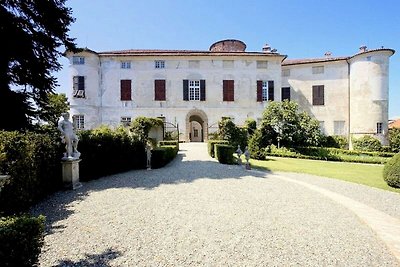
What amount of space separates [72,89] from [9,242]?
23952mm

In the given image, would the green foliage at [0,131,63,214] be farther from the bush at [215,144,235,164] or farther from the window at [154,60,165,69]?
the window at [154,60,165,69]

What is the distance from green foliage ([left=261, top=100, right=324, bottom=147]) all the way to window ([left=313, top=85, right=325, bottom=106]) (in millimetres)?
6770

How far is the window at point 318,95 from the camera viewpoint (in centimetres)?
2616

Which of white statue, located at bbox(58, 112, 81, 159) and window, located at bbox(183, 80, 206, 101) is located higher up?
window, located at bbox(183, 80, 206, 101)

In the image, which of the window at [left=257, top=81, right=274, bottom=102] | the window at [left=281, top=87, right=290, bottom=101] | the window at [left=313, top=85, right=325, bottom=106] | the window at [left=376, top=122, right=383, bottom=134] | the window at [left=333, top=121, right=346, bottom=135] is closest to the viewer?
the window at [left=376, top=122, right=383, bottom=134]

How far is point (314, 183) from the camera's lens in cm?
874

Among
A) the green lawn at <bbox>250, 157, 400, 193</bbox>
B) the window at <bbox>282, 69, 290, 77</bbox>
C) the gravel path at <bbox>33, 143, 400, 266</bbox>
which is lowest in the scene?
the green lawn at <bbox>250, 157, 400, 193</bbox>

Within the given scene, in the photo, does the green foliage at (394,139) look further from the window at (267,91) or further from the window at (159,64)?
the window at (159,64)

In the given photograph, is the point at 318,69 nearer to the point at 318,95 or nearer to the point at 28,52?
the point at 318,95

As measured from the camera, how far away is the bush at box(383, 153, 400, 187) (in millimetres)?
8560

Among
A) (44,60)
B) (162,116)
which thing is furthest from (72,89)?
(44,60)

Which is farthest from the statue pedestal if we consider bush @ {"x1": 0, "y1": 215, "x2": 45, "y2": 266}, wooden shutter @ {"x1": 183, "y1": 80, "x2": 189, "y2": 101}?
wooden shutter @ {"x1": 183, "y1": 80, "x2": 189, "y2": 101}

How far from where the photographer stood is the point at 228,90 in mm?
24750

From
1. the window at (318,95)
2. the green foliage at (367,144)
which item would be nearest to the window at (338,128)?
the green foliage at (367,144)
